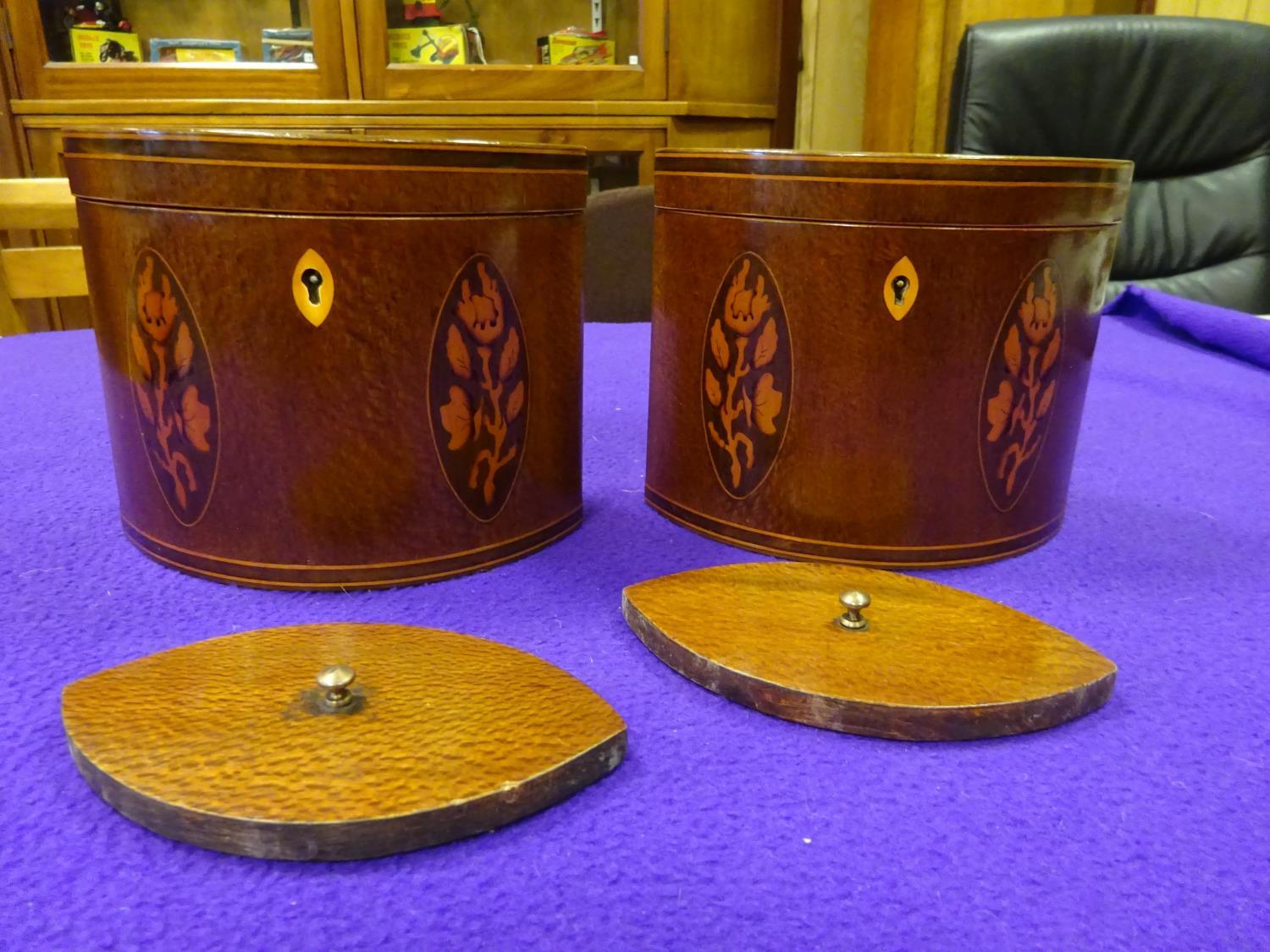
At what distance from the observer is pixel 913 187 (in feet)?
1.95

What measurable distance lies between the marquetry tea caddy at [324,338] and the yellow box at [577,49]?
1501mm

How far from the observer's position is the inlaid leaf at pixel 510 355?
0.63 m

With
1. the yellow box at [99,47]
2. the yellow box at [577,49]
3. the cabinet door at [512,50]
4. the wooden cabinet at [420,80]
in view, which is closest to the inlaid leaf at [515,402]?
the wooden cabinet at [420,80]

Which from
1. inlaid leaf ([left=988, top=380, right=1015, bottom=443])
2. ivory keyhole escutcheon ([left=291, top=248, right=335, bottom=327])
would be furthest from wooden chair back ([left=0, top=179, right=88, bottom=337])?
inlaid leaf ([left=988, top=380, right=1015, bottom=443])

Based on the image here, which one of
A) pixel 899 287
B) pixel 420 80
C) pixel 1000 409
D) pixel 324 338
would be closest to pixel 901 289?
pixel 899 287

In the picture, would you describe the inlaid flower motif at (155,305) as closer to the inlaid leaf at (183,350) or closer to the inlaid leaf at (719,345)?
the inlaid leaf at (183,350)

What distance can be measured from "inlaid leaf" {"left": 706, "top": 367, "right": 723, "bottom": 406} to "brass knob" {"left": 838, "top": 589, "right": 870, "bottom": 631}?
194 mm

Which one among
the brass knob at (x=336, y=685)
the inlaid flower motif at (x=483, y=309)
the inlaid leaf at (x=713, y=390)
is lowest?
the brass knob at (x=336, y=685)

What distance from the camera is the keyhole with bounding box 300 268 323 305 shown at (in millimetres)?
561

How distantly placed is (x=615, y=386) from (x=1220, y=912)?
88cm

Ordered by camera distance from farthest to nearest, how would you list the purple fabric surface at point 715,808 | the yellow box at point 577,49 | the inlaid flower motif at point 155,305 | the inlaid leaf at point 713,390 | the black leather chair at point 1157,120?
the yellow box at point 577,49, the black leather chair at point 1157,120, the inlaid leaf at point 713,390, the inlaid flower motif at point 155,305, the purple fabric surface at point 715,808

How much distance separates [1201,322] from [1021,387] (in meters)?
0.99

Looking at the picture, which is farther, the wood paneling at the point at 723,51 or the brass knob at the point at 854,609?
the wood paneling at the point at 723,51

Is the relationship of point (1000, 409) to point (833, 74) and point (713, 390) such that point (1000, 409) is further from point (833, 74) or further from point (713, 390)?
point (833, 74)
